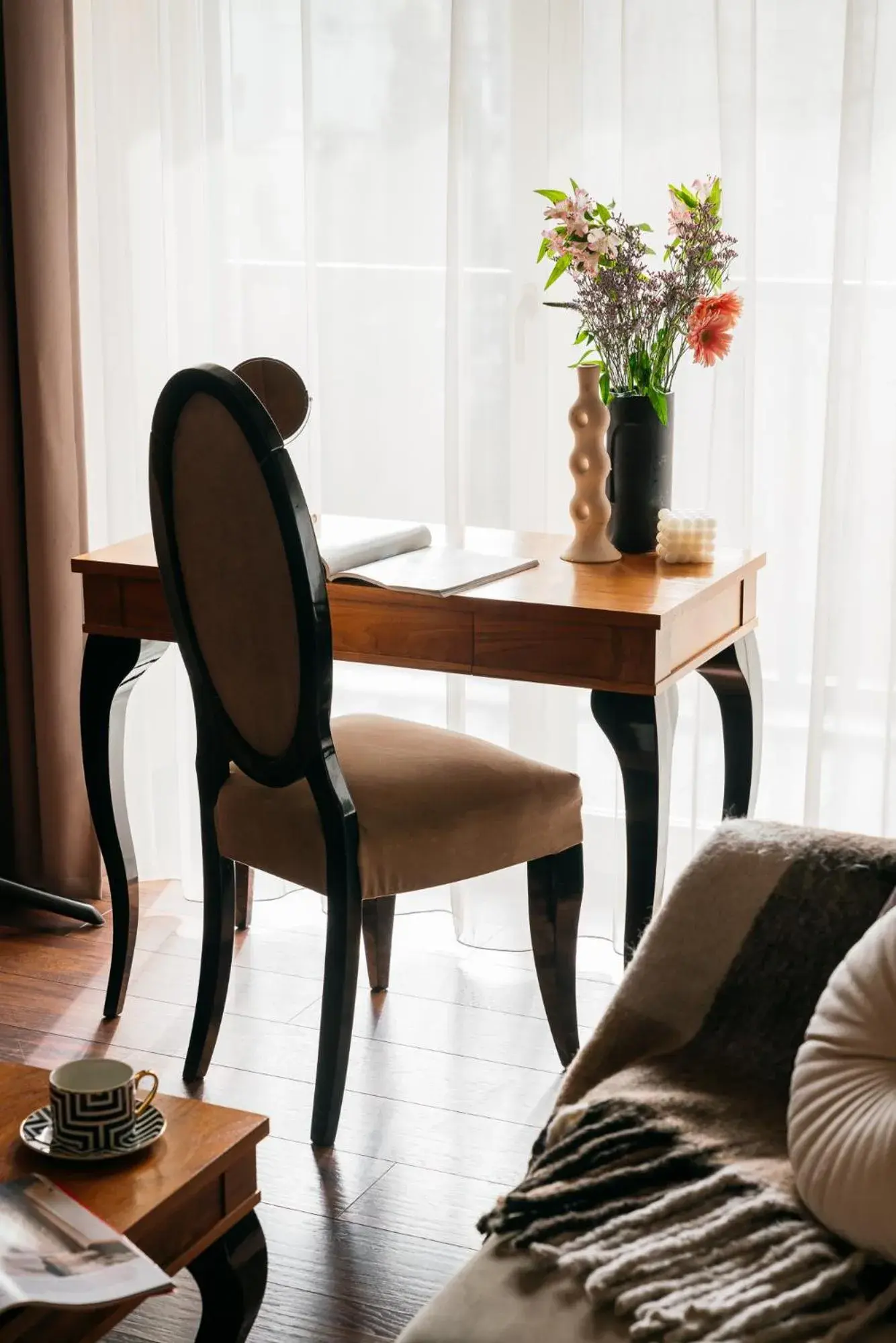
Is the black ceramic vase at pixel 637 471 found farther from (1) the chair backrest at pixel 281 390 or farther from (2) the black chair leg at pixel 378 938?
(2) the black chair leg at pixel 378 938

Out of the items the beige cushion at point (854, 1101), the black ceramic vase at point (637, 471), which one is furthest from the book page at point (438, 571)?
the beige cushion at point (854, 1101)

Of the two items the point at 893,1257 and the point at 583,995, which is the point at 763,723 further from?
the point at 893,1257

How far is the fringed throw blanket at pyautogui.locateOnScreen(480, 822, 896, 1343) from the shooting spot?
1206 mm

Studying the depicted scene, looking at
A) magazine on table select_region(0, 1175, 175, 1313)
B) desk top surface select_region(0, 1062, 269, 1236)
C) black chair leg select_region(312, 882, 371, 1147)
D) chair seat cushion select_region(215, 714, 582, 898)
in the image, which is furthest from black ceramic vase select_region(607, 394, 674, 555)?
magazine on table select_region(0, 1175, 175, 1313)

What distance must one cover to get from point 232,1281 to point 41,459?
1873 mm

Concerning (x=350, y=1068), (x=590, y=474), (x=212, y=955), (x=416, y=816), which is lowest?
(x=350, y=1068)

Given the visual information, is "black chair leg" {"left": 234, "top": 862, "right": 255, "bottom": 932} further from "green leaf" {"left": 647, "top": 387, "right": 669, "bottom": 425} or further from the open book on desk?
"green leaf" {"left": 647, "top": 387, "right": 669, "bottom": 425}

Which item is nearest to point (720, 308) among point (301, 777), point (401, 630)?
point (401, 630)

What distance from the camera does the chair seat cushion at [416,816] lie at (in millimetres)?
2283

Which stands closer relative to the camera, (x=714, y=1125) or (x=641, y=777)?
(x=714, y=1125)

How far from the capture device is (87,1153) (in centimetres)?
155

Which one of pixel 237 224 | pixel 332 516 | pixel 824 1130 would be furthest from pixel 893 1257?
pixel 237 224

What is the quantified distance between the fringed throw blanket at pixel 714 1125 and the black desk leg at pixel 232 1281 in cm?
37

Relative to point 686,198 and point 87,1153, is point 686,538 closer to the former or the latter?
point 686,198
